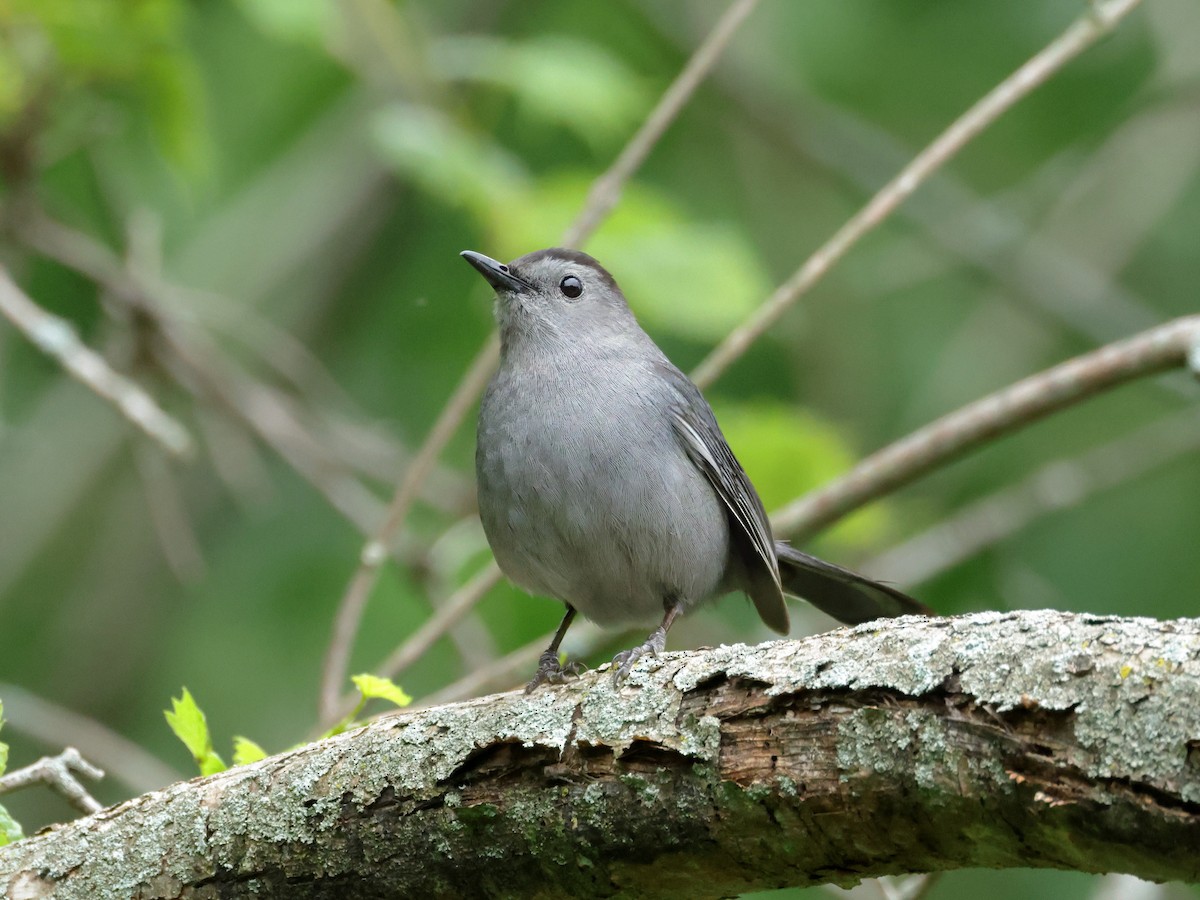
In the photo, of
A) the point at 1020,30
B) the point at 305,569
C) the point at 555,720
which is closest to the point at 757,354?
the point at 1020,30

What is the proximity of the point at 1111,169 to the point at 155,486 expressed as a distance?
19.7ft

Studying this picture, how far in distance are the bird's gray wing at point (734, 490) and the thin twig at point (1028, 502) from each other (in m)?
1.41

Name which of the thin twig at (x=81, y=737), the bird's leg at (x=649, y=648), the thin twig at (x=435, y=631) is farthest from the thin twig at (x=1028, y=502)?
the thin twig at (x=81, y=737)

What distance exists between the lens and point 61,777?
3107 mm

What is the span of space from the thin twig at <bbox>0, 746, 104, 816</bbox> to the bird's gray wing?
7.04 feet

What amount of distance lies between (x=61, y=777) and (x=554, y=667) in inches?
59.4

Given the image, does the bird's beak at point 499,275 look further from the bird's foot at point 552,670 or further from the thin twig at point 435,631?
the bird's foot at point 552,670

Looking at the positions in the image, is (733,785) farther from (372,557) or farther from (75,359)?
(75,359)

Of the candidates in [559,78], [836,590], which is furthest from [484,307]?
[836,590]

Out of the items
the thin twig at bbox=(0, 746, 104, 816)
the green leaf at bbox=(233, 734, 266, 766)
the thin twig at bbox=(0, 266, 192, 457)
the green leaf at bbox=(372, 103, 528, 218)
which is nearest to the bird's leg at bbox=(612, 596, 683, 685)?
the green leaf at bbox=(233, 734, 266, 766)

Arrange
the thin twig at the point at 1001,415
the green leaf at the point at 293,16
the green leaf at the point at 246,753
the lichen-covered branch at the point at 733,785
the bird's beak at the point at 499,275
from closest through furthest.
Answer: the lichen-covered branch at the point at 733,785 → the green leaf at the point at 246,753 → the thin twig at the point at 1001,415 → the bird's beak at the point at 499,275 → the green leaf at the point at 293,16

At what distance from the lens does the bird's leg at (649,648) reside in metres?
2.83

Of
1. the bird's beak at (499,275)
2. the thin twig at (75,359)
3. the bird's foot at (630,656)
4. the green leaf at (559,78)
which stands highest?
the green leaf at (559,78)

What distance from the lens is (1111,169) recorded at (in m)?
8.17
